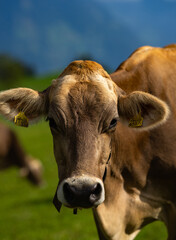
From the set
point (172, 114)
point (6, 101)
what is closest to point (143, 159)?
point (172, 114)

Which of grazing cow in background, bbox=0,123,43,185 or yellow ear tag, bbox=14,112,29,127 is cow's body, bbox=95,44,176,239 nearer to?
yellow ear tag, bbox=14,112,29,127

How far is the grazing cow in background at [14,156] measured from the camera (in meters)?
16.8

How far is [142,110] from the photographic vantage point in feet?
12.6

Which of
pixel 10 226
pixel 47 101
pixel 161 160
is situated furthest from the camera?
pixel 10 226

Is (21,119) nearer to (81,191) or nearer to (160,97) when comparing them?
(81,191)

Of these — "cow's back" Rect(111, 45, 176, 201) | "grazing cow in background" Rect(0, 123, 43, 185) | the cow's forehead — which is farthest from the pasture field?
"grazing cow in background" Rect(0, 123, 43, 185)

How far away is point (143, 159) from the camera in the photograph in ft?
13.8

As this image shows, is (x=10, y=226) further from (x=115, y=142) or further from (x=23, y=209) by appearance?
(x=115, y=142)

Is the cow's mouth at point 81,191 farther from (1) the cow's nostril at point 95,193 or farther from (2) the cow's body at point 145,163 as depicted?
(2) the cow's body at point 145,163

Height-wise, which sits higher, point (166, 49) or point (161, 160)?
point (166, 49)

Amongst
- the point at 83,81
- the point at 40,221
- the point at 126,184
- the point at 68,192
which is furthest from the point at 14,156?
the point at 68,192

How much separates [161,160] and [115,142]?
1.65 feet

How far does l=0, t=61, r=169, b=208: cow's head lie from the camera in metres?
3.12

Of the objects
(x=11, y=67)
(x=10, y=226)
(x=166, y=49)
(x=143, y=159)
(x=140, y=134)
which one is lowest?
(x=10, y=226)
